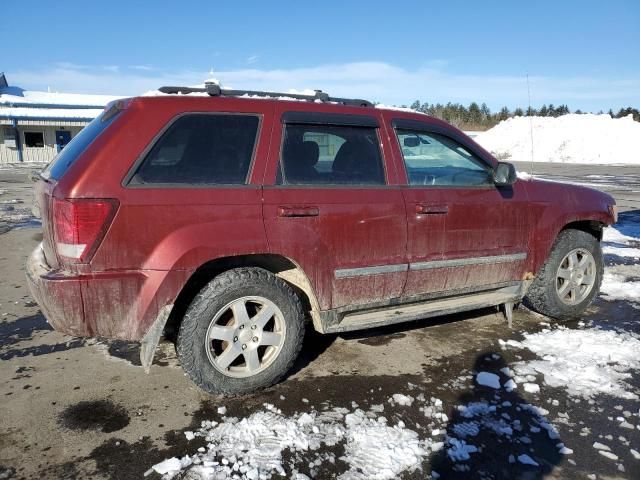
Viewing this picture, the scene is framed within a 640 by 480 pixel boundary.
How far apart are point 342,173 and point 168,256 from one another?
4.48 feet

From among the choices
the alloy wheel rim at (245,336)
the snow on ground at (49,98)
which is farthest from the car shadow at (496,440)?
the snow on ground at (49,98)

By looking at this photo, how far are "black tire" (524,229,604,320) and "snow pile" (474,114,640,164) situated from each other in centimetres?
4022

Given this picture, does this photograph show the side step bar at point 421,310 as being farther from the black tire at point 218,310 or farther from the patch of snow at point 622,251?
the patch of snow at point 622,251

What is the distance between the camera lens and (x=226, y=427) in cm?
300

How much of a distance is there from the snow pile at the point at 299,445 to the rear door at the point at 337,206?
83 cm

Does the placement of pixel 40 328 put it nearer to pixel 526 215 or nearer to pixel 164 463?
pixel 164 463

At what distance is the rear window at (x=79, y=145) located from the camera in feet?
10.2

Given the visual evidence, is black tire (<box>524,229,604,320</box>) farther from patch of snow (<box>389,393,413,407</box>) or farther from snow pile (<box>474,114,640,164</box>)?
snow pile (<box>474,114,640,164</box>)

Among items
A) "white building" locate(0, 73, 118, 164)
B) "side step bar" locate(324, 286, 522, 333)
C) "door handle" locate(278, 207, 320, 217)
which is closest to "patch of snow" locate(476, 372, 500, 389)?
"side step bar" locate(324, 286, 522, 333)

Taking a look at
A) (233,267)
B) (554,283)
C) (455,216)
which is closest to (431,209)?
(455,216)

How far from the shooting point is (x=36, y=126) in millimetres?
30906

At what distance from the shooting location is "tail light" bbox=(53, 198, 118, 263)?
283cm

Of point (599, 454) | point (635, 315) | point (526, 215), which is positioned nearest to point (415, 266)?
point (526, 215)

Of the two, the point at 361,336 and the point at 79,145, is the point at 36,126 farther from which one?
the point at 361,336
